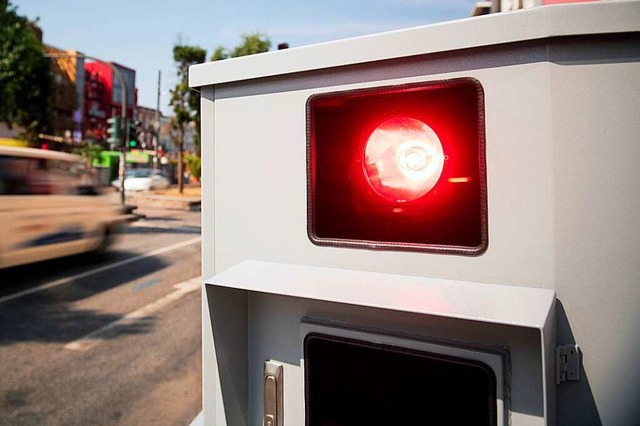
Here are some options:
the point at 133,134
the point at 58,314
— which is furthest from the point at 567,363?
the point at 133,134

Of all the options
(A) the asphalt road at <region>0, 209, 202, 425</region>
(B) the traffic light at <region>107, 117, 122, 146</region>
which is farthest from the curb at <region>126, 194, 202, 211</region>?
(A) the asphalt road at <region>0, 209, 202, 425</region>

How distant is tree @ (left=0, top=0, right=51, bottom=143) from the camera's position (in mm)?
20438

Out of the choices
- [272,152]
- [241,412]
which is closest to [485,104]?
→ [272,152]

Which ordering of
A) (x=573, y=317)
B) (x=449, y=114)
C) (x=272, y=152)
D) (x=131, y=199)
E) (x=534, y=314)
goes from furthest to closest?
1. (x=131, y=199)
2. (x=272, y=152)
3. (x=449, y=114)
4. (x=573, y=317)
5. (x=534, y=314)

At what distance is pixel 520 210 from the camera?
1.04 m

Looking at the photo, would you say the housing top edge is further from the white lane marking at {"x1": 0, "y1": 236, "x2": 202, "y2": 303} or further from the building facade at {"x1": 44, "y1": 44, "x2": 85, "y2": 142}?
the building facade at {"x1": 44, "y1": 44, "x2": 85, "y2": 142}

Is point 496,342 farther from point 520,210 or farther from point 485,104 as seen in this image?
point 485,104

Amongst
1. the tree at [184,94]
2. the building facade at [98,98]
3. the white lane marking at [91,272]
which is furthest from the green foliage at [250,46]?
the building facade at [98,98]

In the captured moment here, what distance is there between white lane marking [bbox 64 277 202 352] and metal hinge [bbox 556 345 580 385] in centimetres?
422

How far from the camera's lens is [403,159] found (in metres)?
1.20

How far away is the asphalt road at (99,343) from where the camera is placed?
318cm

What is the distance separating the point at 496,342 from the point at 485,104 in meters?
0.56

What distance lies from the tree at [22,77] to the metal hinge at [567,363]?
2489 centimetres

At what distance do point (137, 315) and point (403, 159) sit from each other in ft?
15.5
